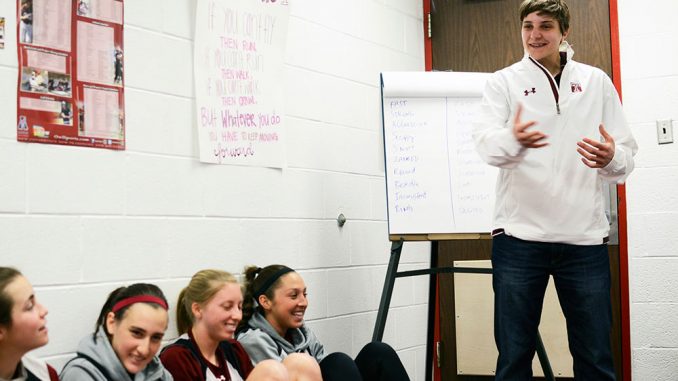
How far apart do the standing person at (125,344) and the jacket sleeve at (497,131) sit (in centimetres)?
104

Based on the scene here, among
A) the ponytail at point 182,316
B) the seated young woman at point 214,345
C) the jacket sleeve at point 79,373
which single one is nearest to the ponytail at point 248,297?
the seated young woman at point 214,345

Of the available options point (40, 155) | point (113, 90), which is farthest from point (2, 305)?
point (113, 90)

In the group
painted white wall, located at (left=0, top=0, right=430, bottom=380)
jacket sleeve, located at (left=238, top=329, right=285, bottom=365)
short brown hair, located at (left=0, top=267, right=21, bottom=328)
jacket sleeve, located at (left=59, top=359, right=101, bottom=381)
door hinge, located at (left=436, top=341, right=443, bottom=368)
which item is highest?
painted white wall, located at (left=0, top=0, right=430, bottom=380)

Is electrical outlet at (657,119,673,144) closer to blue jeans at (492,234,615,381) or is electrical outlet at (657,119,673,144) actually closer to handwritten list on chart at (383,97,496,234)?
handwritten list on chart at (383,97,496,234)

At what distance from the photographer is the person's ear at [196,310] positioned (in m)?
2.46

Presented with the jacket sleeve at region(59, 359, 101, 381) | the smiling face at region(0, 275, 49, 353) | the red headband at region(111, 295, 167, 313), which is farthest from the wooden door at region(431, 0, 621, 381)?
the smiling face at region(0, 275, 49, 353)

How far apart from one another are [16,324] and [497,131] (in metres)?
1.41

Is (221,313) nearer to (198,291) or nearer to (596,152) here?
(198,291)

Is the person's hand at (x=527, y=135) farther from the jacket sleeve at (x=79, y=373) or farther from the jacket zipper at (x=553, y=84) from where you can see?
the jacket sleeve at (x=79, y=373)

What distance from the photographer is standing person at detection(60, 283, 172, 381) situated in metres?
2.05

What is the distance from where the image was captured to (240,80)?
113 inches

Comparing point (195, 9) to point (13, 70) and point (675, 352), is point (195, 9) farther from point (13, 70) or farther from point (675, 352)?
point (675, 352)

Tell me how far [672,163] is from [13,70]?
282 centimetres

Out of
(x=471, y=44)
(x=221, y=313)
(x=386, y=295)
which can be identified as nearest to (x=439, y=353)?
(x=386, y=295)
